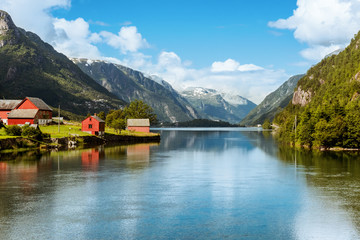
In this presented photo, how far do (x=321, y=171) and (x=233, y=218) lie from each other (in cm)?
3771

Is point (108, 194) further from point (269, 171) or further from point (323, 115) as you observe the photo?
point (323, 115)

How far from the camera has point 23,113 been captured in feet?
457

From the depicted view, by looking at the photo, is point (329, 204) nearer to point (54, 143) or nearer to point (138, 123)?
point (54, 143)

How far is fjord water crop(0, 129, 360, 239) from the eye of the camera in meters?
30.3

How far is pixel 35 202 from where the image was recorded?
39.2 meters

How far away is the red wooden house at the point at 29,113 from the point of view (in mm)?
137375

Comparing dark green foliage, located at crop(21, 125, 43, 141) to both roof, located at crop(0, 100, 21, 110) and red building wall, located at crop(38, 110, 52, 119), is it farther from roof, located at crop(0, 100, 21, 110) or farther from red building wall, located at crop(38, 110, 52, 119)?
roof, located at crop(0, 100, 21, 110)

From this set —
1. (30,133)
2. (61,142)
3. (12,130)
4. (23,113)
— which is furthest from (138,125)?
(12,130)

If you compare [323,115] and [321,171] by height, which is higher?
[323,115]

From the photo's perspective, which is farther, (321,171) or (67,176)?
(321,171)

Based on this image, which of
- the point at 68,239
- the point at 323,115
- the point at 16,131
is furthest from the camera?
the point at 323,115

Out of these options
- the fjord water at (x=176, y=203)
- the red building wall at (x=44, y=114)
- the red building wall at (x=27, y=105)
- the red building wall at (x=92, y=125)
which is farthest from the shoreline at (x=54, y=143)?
the fjord water at (x=176, y=203)

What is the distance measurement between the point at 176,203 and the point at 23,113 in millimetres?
115536

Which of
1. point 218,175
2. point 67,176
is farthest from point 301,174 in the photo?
point 67,176
